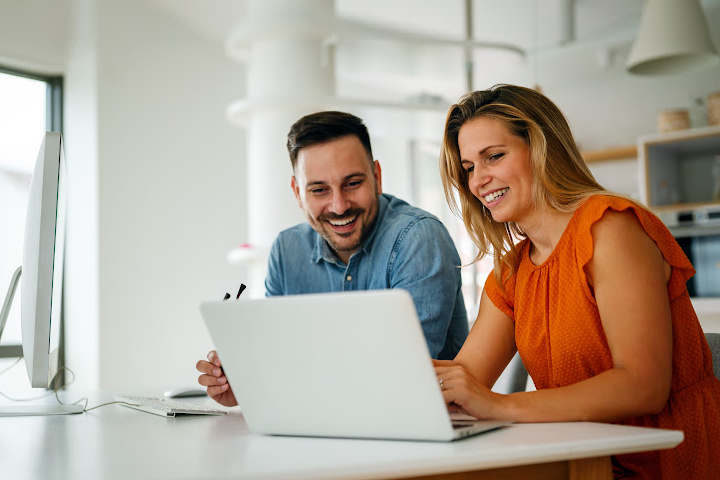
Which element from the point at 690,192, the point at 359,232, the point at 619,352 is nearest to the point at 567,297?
the point at 619,352

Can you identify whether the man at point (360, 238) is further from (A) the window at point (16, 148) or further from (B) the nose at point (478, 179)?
(A) the window at point (16, 148)

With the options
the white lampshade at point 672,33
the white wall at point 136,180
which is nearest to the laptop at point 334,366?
the white lampshade at point 672,33

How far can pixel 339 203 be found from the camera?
218 centimetres

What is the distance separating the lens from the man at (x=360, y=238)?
2.02 metres

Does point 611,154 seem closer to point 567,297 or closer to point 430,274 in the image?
point 430,274

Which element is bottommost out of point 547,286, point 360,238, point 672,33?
point 547,286

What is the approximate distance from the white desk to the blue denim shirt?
816mm

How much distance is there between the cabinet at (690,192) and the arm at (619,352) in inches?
131

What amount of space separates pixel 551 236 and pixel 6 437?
1091 millimetres

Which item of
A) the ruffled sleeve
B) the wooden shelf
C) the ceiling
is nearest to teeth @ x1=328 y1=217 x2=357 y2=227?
the ruffled sleeve

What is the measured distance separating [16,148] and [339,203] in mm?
3234

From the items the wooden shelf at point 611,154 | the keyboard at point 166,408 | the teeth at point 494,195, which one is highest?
the wooden shelf at point 611,154

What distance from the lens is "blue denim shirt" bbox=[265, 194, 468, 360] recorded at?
78.7 inches

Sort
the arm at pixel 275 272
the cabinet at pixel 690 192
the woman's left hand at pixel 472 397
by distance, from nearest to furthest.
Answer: the woman's left hand at pixel 472 397 < the arm at pixel 275 272 < the cabinet at pixel 690 192
